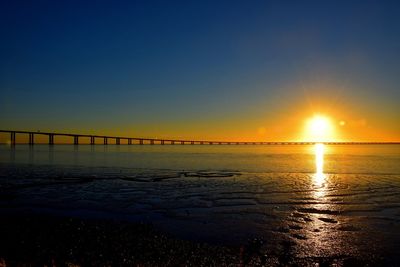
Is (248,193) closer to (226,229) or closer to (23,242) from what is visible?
(226,229)

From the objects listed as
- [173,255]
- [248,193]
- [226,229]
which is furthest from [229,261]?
[248,193]

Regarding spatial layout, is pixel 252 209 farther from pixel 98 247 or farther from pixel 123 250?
pixel 98 247

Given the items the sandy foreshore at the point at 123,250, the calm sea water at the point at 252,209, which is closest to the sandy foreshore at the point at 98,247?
the sandy foreshore at the point at 123,250

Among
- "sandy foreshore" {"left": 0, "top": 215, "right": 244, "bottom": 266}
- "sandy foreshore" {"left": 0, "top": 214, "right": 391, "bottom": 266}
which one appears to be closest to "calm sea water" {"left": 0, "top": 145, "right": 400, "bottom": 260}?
"sandy foreshore" {"left": 0, "top": 214, "right": 391, "bottom": 266}

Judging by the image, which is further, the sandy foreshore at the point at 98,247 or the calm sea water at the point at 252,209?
the calm sea water at the point at 252,209

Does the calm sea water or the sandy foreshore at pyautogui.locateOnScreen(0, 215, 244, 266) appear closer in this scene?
the sandy foreshore at pyautogui.locateOnScreen(0, 215, 244, 266)

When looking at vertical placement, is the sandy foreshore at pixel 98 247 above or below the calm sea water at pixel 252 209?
above

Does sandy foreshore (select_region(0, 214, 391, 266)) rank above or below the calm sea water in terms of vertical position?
above

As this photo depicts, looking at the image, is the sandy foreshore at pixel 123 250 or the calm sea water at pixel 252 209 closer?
the sandy foreshore at pixel 123 250

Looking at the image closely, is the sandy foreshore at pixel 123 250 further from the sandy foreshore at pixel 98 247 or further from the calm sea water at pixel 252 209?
the calm sea water at pixel 252 209

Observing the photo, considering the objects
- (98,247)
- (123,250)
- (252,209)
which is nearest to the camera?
(123,250)

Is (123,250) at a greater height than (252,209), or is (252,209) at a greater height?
(123,250)

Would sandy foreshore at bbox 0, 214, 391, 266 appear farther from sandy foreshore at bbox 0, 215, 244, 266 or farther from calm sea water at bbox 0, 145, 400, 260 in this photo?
calm sea water at bbox 0, 145, 400, 260

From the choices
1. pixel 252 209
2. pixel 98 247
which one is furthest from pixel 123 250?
pixel 252 209
